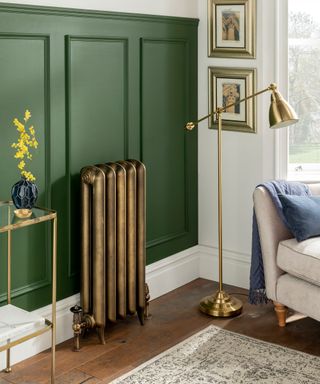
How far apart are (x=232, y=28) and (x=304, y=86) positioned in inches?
22.3

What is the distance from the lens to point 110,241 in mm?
3756

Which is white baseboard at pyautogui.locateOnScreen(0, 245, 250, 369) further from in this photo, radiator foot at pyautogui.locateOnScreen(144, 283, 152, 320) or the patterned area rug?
the patterned area rug

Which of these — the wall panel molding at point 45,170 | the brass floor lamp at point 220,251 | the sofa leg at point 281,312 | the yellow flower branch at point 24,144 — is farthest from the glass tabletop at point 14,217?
the sofa leg at point 281,312

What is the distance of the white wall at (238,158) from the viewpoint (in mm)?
4383

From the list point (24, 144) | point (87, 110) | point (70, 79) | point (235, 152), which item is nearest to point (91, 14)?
point (70, 79)

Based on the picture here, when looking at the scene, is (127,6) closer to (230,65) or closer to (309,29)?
(230,65)

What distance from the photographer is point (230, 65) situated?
452cm

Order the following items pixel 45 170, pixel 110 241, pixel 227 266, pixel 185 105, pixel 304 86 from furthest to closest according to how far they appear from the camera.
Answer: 1. pixel 227 266
2. pixel 185 105
3. pixel 304 86
4. pixel 110 241
5. pixel 45 170

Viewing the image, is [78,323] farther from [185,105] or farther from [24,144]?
[185,105]

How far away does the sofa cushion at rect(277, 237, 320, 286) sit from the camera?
12.0 feet

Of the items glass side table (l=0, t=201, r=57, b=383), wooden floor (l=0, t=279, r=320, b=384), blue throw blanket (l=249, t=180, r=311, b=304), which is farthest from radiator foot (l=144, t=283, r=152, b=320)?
glass side table (l=0, t=201, r=57, b=383)

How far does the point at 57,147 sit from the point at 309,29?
1724 millimetres

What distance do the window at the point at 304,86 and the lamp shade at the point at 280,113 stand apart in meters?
0.64

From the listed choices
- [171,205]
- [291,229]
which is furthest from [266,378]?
[171,205]
